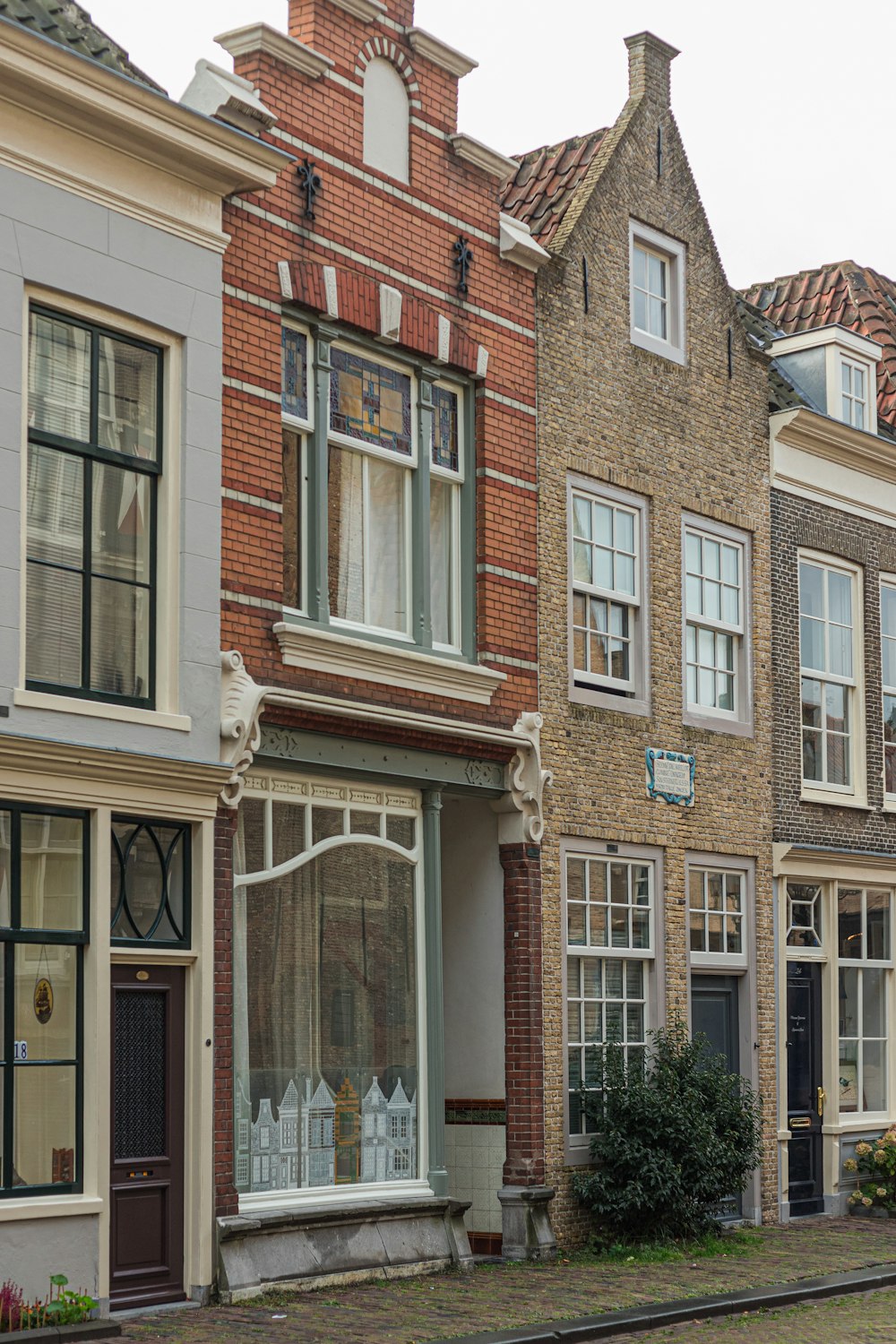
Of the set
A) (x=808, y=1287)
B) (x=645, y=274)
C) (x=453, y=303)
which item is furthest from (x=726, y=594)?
(x=808, y=1287)

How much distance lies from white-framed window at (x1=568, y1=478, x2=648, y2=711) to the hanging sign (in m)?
0.51

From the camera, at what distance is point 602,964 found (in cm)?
1681

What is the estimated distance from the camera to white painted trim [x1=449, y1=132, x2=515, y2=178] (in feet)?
51.7

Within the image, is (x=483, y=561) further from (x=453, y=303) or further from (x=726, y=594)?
(x=726, y=594)

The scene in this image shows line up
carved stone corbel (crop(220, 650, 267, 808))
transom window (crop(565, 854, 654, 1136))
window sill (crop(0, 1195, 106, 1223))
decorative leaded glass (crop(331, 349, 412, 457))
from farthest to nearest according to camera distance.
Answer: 1. transom window (crop(565, 854, 654, 1136))
2. decorative leaded glass (crop(331, 349, 412, 457))
3. carved stone corbel (crop(220, 650, 267, 808))
4. window sill (crop(0, 1195, 106, 1223))

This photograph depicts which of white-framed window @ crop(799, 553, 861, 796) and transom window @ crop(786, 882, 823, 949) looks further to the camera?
white-framed window @ crop(799, 553, 861, 796)

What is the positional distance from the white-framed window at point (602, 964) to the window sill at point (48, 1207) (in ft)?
17.9

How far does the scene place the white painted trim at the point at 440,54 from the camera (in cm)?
1544

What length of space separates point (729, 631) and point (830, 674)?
2156 mm

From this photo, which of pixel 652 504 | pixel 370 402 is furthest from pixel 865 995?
pixel 370 402

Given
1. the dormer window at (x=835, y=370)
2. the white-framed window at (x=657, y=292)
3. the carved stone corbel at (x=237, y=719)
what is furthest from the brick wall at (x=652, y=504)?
the carved stone corbel at (x=237, y=719)

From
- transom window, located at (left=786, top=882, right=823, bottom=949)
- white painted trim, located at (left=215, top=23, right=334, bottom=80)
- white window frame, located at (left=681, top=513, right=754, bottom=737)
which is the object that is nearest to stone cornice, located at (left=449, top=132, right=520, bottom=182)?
white painted trim, located at (left=215, top=23, right=334, bottom=80)

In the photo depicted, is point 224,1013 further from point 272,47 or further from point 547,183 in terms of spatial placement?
point 547,183

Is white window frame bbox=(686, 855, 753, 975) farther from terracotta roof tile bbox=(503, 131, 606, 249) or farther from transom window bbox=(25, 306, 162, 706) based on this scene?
transom window bbox=(25, 306, 162, 706)
